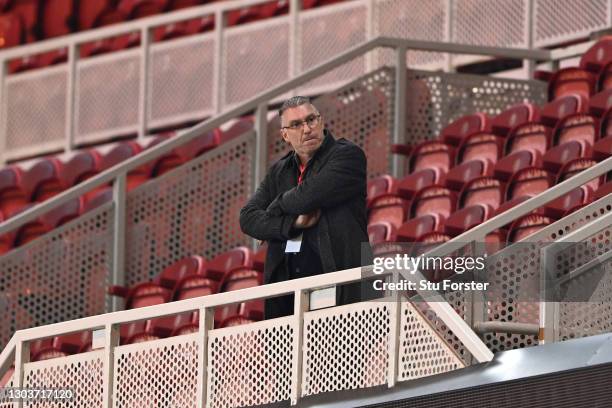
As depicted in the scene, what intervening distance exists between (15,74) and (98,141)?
3.47ft

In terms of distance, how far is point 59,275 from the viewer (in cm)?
1207

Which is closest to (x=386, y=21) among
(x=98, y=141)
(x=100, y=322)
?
(x=98, y=141)

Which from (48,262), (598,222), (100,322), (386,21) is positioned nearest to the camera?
(598,222)

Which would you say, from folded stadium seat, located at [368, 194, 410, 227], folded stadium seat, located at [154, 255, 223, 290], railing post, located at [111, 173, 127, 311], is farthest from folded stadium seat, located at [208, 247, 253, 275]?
folded stadium seat, located at [368, 194, 410, 227]

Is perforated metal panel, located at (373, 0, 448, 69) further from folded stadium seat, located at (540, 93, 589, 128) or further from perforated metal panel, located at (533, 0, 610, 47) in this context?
folded stadium seat, located at (540, 93, 589, 128)

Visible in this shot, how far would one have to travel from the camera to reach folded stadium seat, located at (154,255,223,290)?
38.7ft

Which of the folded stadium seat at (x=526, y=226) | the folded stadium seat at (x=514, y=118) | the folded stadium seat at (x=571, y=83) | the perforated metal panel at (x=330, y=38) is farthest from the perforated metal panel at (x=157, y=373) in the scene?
the perforated metal panel at (x=330, y=38)

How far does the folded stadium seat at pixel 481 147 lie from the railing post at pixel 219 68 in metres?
3.18

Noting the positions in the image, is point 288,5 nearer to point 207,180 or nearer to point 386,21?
point 386,21

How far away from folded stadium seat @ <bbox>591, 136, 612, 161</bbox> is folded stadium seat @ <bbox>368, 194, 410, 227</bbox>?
1253mm

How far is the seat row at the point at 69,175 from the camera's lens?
13.4 m

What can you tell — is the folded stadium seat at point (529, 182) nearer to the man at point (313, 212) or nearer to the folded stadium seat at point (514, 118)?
the folded stadium seat at point (514, 118)

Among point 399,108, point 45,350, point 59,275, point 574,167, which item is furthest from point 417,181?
point 45,350

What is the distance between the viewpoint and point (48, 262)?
39.8 ft
